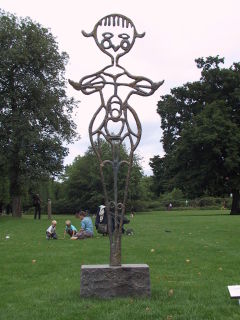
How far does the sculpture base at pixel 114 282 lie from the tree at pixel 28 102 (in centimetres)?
2622

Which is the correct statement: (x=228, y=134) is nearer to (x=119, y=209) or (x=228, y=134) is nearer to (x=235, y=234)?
(x=235, y=234)

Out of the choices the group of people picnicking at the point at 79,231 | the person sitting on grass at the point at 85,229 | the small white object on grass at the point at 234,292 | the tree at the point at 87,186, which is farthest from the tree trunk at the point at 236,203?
the small white object on grass at the point at 234,292

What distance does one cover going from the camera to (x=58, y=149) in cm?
3488

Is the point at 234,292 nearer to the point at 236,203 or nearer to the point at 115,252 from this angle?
the point at 115,252

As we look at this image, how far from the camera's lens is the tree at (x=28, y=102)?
33.2m

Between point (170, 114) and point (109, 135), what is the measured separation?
40.9 metres

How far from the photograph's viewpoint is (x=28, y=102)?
3481cm

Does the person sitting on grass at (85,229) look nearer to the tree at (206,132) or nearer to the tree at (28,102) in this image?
the tree at (28,102)

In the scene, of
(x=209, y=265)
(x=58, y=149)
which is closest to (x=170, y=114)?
(x=58, y=149)

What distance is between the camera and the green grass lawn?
6.17m

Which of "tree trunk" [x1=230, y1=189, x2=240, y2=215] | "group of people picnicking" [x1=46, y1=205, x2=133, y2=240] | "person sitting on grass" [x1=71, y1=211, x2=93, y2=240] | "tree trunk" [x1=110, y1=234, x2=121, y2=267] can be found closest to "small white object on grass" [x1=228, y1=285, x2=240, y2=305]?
"tree trunk" [x1=110, y1=234, x2=121, y2=267]

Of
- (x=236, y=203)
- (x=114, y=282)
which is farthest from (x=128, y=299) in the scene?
(x=236, y=203)

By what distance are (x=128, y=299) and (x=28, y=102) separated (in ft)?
96.6

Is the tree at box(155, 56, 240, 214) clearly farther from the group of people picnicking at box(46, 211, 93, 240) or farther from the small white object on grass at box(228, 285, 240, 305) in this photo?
the small white object on grass at box(228, 285, 240, 305)
